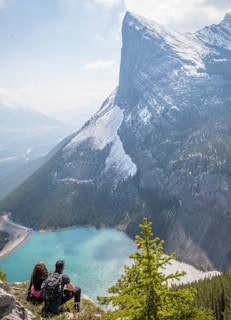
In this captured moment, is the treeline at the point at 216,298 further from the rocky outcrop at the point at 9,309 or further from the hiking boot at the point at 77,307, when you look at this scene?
the rocky outcrop at the point at 9,309

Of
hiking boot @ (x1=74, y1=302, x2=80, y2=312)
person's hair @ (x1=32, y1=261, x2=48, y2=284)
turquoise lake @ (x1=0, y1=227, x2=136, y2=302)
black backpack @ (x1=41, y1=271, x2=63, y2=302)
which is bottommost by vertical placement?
hiking boot @ (x1=74, y1=302, x2=80, y2=312)

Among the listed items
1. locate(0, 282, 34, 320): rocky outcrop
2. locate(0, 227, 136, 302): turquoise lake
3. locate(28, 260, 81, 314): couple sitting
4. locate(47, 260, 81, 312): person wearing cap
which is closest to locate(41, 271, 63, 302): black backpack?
locate(28, 260, 81, 314): couple sitting

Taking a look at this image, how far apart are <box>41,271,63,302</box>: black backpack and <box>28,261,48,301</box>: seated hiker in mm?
1311

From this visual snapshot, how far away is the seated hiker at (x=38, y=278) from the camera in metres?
23.9

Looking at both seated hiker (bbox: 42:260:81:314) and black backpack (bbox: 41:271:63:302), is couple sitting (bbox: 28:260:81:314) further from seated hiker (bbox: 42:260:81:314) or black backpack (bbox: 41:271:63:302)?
black backpack (bbox: 41:271:63:302)

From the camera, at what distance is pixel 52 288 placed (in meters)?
22.4

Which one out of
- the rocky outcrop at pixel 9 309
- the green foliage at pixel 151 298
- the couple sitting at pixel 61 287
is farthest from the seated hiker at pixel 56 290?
the green foliage at pixel 151 298

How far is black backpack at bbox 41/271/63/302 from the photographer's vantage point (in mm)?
22391

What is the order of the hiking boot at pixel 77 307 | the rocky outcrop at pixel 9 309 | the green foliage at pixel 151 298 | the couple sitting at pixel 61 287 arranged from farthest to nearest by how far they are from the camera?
the hiking boot at pixel 77 307 < the couple sitting at pixel 61 287 < the rocky outcrop at pixel 9 309 < the green foliage at pixel 151 298

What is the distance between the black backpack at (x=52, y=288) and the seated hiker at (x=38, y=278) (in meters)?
1.31

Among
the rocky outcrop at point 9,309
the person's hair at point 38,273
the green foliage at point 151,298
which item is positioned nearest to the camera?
the green foliage at point 151,298

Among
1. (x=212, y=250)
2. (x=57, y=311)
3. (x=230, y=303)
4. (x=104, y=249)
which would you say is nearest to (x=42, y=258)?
(x=104, y=249)

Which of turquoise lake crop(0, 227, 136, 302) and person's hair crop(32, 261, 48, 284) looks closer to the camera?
person's hair crop(32, 261, 48, 284)

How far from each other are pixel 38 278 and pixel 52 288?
6.67 feet
